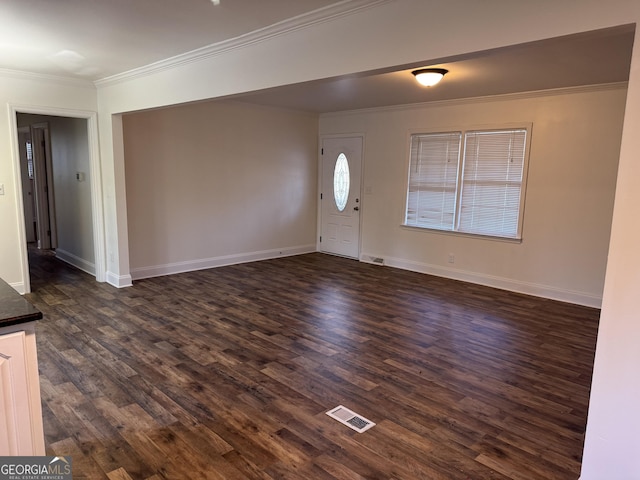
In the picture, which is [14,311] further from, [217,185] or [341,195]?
[341,195]

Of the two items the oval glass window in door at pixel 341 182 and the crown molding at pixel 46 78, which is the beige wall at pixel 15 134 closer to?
the crown molding at pixel 46 78

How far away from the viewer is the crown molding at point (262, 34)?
8.21 ft

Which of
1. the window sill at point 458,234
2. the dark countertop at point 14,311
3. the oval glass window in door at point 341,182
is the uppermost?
the oval glass window in door at point 341,182

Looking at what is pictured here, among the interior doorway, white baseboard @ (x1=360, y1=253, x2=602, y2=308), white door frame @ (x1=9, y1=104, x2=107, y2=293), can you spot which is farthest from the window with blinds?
the interior doorway

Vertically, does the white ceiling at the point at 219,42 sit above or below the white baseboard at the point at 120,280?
above

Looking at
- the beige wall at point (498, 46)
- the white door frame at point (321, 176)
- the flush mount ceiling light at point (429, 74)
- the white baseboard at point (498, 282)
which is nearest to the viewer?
the beige wall at point (498, 46)

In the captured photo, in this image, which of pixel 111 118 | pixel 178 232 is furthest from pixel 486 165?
pixel 111 118

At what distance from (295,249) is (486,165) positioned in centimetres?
338

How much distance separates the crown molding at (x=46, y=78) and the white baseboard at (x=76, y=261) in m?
2.26

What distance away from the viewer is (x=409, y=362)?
338cm

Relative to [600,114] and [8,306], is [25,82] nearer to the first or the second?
[8,306]

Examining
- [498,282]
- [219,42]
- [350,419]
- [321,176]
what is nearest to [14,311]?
[350,419]

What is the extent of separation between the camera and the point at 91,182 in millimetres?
5445

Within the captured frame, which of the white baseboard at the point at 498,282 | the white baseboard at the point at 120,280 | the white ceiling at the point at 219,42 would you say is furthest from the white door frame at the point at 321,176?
the white baseboard at the point at 120,280
